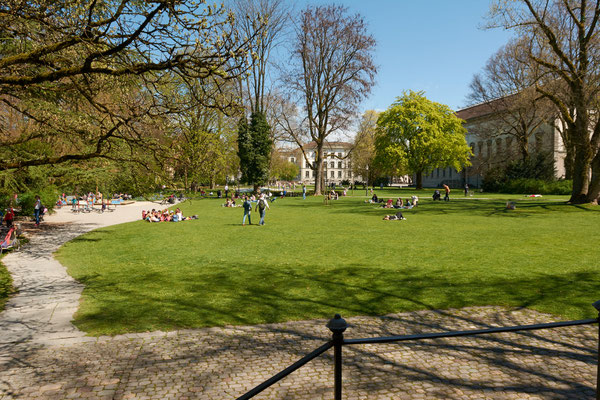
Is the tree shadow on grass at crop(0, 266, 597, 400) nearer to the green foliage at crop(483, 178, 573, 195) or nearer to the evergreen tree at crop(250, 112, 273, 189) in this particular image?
the evergreen tree at crop(250, 112, 273, 189)

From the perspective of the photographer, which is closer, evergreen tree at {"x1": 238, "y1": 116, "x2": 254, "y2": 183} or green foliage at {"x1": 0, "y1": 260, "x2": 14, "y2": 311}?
green foliage at {"x1": 0, "y1": 260, "x2": 14, "y2": 311}

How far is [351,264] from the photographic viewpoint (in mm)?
11820

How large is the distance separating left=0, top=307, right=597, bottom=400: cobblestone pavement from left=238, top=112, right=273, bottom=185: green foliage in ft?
151

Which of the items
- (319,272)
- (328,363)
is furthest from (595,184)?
(328,363)

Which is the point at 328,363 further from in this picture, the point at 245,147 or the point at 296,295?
the point at 245,147

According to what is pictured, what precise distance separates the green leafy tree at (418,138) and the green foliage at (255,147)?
65.4ft

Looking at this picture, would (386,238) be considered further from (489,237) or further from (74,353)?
(74,353)

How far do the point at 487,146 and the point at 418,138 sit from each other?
2950 centimetres

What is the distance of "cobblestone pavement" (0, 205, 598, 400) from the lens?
4.77 meters

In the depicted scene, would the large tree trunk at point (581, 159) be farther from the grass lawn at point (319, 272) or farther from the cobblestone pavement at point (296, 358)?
the cobblestone pavement at point (296, 358)

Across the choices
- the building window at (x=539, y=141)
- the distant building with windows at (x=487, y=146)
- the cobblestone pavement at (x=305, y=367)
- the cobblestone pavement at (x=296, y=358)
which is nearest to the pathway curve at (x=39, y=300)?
the cobblestone pavement at (x=296, y=358)

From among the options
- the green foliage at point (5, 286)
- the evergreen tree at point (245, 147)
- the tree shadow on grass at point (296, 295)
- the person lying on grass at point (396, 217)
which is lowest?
the green foliage at point (5, 286)

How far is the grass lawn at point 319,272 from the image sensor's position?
7.76 metres

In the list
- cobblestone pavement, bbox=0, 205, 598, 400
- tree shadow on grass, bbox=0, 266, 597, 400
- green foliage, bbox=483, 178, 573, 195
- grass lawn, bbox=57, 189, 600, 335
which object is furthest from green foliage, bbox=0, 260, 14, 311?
green foliage, bbox=483, 178, 573, 195
